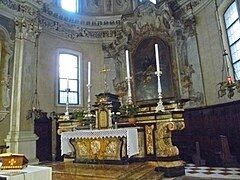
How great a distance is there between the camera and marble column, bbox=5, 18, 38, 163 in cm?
784

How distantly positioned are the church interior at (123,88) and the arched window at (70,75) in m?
0.05

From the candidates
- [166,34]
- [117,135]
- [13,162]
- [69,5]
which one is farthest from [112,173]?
[69,5]

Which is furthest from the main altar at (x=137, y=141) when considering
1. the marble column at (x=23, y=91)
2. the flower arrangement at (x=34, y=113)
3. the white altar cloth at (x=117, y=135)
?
the flower arrangement at (x=34, y=113)

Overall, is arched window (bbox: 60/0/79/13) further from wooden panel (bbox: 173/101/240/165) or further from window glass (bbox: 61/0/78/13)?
wooden panel (bbox: 173/101/240/165)

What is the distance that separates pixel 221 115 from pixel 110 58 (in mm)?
6047

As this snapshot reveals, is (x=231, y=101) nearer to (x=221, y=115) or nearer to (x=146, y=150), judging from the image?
(x=221, y=115)

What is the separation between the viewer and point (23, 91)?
8.28m

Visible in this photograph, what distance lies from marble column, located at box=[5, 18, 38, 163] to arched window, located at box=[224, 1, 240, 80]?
733cm

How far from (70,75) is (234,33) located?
23.3 feet

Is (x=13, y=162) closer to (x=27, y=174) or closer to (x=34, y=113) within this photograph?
(x=27, y=174)

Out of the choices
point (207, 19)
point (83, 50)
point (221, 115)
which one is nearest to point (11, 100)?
point (83, 50)

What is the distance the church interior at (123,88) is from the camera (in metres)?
5.38

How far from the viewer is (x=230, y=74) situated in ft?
24.3

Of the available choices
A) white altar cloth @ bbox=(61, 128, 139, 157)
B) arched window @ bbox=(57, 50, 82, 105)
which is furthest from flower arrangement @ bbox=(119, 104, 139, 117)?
arched window @ bbox=(57, 50, 82, 105)
